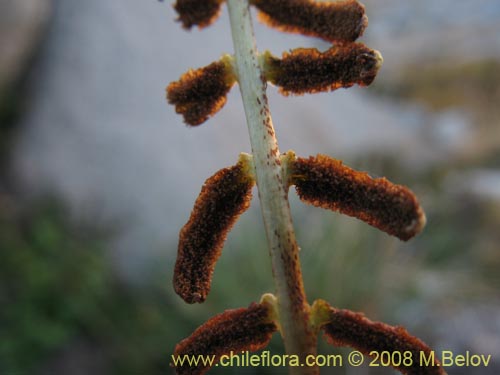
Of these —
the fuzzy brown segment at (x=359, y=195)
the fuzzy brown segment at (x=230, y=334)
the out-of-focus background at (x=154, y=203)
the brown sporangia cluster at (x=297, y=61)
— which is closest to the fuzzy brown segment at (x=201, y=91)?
the brown sporangia cluster at (x=297, y=61)

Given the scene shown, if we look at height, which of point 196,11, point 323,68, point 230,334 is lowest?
point 230,334

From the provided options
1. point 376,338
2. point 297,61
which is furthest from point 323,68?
point 376,338

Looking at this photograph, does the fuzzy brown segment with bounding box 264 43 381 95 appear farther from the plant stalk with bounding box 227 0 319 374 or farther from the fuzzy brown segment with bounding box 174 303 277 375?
the fuzzy brown segment with bounding box 174 303 277 375

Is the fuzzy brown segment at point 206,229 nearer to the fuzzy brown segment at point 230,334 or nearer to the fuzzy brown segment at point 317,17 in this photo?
the fuzzy brown segment at point 230,334

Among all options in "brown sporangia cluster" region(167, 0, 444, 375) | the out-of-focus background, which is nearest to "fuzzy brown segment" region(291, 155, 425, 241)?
"brown sporangia cluster" region(167, 0, 444, 375)

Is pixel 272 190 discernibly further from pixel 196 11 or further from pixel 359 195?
pixel 196 11

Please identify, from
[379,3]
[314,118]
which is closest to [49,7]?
[314,118]
